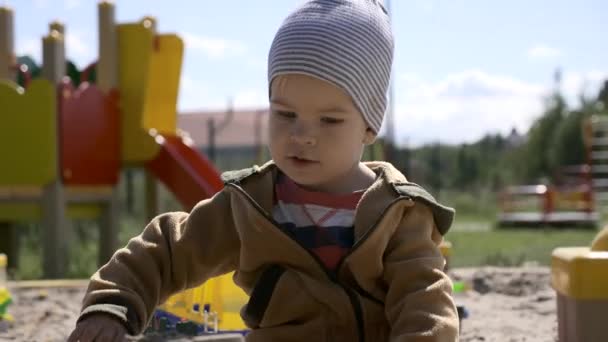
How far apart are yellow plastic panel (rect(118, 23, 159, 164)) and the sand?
2437mm

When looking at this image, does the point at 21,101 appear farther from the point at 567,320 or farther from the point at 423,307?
the point at 423,307

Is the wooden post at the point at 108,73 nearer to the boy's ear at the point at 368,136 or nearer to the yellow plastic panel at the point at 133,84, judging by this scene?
the yellow plastic panel at the point at 133,84

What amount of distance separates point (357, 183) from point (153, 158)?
586cm

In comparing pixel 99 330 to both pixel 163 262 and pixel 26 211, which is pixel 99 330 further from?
pixel 26 211

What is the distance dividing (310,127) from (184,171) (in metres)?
5.69

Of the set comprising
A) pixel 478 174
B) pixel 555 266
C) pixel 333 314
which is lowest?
pixel 478 174

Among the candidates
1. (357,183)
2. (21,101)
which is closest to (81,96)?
(21,101)

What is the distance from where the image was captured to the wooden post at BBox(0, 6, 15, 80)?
7.89 metres

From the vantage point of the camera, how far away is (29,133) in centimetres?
712

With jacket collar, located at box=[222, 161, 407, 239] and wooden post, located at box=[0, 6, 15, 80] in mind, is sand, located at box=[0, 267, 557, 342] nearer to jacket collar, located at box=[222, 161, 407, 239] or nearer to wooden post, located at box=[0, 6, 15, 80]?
jacket collar, located at box=[222, 161, 407, 239]

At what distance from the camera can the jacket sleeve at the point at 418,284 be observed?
1654 mm

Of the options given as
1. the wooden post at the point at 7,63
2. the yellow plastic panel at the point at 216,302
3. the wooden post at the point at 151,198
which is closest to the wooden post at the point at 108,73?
the wooden post at the point at 151,198

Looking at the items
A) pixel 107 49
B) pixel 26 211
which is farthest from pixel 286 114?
pixel 107 49

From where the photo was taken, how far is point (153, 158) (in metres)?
7.66
